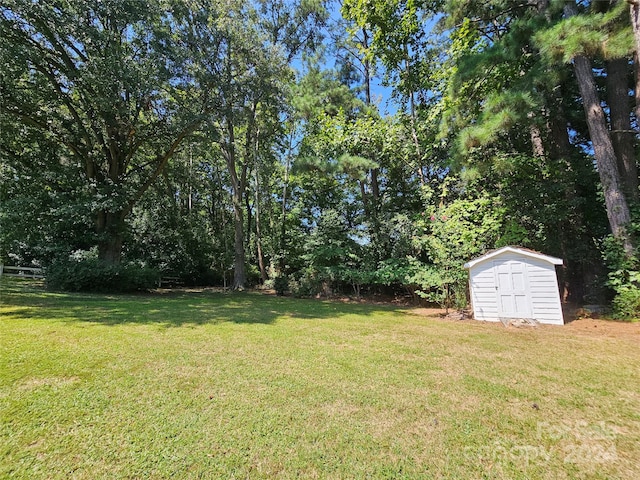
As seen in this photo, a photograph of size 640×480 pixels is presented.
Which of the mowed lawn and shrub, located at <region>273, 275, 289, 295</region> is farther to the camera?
shrub, located at <region>273, 275, 289, 295</region>

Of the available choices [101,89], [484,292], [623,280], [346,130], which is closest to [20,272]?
[101,89]

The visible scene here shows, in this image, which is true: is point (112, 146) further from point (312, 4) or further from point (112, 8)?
point (312, 4)

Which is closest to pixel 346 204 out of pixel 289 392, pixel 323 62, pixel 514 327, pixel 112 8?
pixel 323 62

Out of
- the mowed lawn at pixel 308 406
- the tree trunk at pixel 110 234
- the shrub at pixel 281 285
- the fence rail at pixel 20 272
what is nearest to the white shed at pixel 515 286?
the mowed lawn at pixel 308 406

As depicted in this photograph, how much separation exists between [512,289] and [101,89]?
1360 centimetres

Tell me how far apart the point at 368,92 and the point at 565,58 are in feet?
31.3

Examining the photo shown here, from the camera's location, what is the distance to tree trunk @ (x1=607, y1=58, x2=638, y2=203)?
24.6 ft

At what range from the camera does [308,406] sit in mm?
2646

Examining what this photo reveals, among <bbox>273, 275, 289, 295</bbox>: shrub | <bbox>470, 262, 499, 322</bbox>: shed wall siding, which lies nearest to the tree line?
<bbox>273, 275, 289, 295</bbox>: shrub

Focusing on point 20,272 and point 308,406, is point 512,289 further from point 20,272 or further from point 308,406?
point 20,272

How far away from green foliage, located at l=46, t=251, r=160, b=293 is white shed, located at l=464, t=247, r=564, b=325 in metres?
11.7

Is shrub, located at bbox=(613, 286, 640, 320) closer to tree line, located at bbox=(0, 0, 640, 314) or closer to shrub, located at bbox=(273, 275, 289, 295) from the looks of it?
tree line, located at bbox=(0, 0, 640, 314)

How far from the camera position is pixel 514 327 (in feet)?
20.4

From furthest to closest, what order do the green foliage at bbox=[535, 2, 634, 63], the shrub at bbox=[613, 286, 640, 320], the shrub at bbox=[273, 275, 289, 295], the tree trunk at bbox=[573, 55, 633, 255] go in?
the shrub at bbox=[273, 275, 289, 295] → the tree trunk at bbox=[573, 55, 633, 255] → the shrub at bbox=[613, 286, 640, 320] → the green foliage at bbox=[535, 2, 634, 63]
